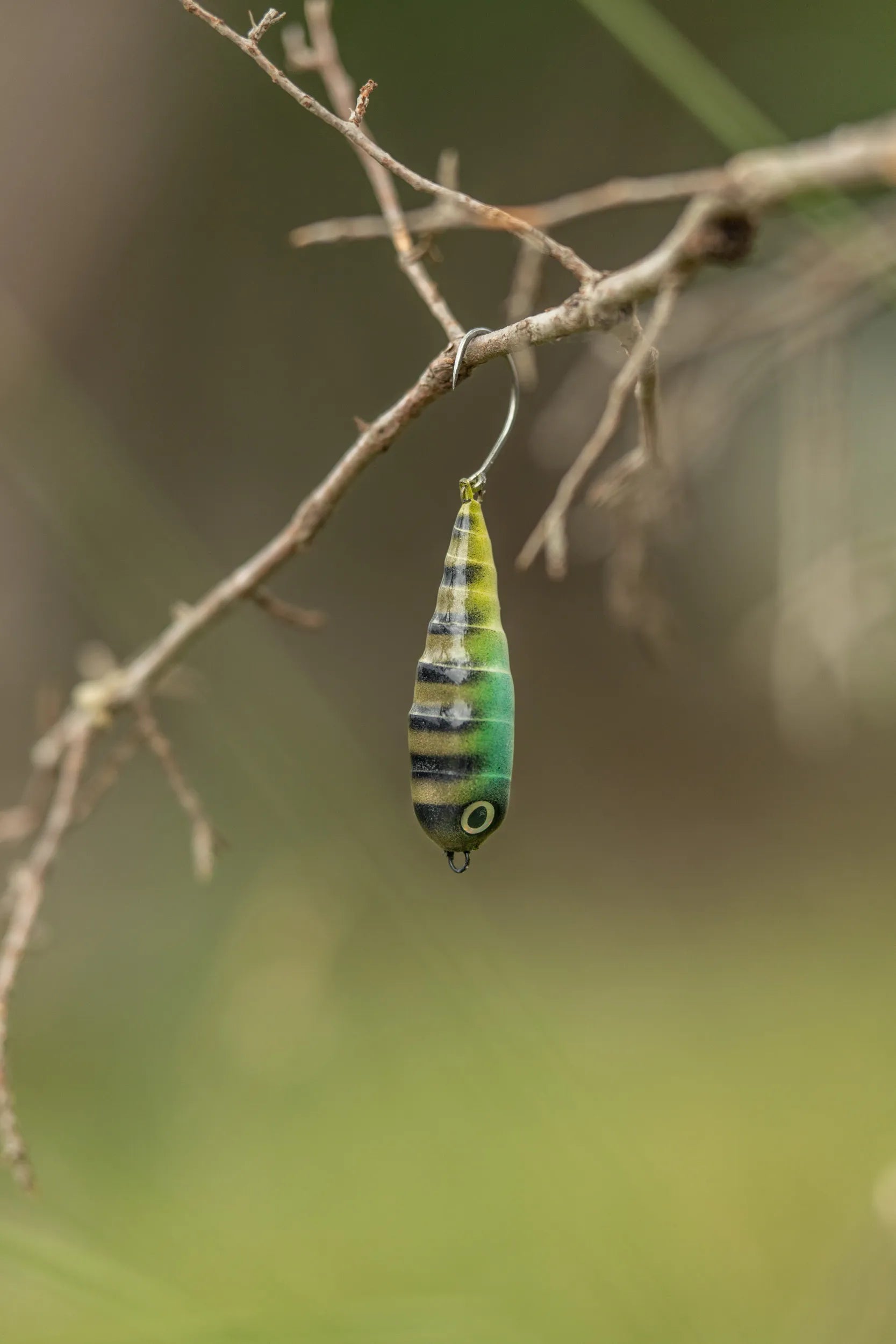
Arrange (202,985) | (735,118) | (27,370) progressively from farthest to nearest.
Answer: (202,985)
(27,370)
(735,118)

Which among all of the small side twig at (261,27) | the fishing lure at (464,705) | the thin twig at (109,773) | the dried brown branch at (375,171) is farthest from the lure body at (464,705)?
the thin twig at (109,773)

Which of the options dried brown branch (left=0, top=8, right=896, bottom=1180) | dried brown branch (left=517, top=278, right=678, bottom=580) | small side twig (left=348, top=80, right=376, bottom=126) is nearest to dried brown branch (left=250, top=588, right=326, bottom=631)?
dried brown branch (left=0, top=8, right=896, bottom=1180)

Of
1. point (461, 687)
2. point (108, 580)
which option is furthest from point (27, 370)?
point (461, 687)

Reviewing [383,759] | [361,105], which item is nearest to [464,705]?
[361,105]

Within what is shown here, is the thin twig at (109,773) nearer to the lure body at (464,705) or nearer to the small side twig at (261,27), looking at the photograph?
the lure body at (464,705)

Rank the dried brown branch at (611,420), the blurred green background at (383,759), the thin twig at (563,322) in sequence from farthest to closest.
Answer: the blurred green background at (383,759) → the dried brown branch at (611,420) → the thin twig at (563,322)

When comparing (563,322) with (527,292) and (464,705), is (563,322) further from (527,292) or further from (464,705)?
(527,292)

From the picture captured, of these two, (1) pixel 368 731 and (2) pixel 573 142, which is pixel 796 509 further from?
(1) pixel 368 731

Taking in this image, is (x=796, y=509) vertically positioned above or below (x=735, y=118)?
below
